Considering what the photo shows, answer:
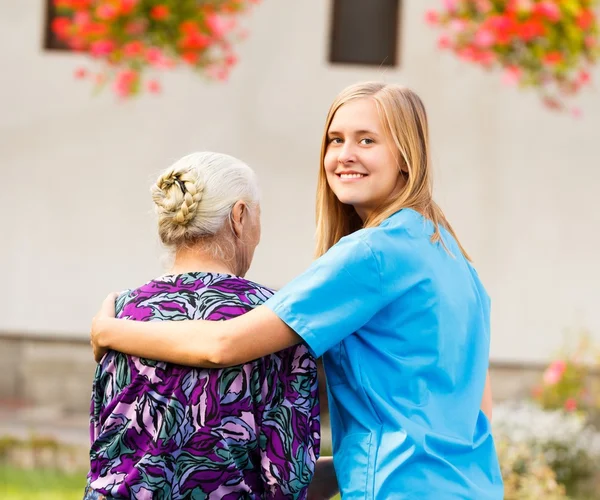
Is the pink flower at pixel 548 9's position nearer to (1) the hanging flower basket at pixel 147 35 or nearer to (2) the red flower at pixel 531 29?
(2) the red flower at pixel 531 29

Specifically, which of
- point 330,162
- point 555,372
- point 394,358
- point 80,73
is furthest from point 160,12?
point 394,358

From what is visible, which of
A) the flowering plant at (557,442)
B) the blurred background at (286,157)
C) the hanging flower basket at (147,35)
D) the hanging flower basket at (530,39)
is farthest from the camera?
the blurred background at (286,157)

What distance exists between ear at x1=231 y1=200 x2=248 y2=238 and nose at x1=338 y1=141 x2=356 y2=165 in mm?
226

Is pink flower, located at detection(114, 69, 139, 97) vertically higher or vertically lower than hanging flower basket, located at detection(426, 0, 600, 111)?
lower

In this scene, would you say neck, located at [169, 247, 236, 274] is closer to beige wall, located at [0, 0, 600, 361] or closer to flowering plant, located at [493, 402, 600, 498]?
flowering plant, located at [493, 402, 600, 498]

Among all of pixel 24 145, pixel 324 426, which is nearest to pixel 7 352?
pixel 24 145

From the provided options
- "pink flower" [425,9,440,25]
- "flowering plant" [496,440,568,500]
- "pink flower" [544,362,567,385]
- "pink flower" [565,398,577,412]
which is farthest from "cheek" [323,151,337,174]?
"pink flower" [425,9,440,25]

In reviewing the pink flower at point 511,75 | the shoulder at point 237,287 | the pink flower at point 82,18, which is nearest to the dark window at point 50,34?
the pink flower at point 82,18

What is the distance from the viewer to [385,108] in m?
2.08

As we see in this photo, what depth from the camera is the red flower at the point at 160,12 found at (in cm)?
661

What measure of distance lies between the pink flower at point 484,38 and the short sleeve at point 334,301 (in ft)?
16.7

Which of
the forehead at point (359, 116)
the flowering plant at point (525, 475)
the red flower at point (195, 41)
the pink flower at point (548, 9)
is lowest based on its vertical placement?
the flowering plant at point (525, 475)

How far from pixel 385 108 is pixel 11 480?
4012 mm

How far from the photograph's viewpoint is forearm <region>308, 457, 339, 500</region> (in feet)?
7.03
